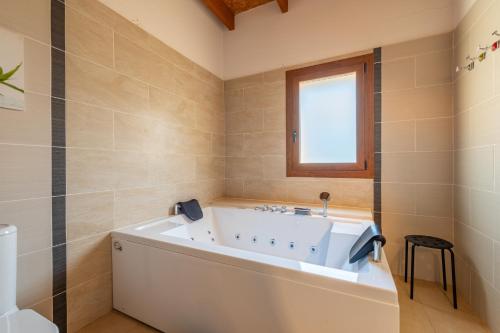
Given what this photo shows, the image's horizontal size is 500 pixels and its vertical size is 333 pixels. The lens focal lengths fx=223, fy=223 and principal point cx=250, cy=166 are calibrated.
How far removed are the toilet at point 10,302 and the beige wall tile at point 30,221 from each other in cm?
17

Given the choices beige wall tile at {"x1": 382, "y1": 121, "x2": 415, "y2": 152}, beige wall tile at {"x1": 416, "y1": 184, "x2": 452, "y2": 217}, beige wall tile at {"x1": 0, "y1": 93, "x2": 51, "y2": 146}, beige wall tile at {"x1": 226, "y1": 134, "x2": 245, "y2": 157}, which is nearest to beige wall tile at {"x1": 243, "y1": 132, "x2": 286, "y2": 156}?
beige wall tile at {"x1": 226, "y1": 134, "x2": 245, "y2": 157}

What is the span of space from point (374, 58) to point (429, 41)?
1.35ft

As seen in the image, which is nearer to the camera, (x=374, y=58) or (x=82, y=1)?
(x=82, y=1)

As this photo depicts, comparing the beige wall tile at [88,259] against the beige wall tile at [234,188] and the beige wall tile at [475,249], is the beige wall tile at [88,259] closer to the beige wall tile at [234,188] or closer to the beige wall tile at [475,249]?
the beige wall tile at [234,188]

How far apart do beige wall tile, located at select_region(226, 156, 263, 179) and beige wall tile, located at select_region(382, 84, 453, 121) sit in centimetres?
134

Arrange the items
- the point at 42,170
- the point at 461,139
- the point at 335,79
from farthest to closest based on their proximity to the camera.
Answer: the point at 335,79 → the point at 461,139 → the point at 42,170

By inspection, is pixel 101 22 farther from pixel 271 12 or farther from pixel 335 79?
pixel 335 79

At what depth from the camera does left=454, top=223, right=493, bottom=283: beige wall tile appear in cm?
136

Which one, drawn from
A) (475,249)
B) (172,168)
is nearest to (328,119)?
(475,249)

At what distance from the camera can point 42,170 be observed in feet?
3.98

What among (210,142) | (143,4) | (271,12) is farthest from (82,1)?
(271,12)

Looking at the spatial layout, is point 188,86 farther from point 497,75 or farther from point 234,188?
point 497,75

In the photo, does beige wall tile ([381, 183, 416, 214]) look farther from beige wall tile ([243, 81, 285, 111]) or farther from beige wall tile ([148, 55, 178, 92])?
beige wall tile ([148, 55, 178, 92])

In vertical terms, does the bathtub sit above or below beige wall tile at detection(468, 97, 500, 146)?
below
